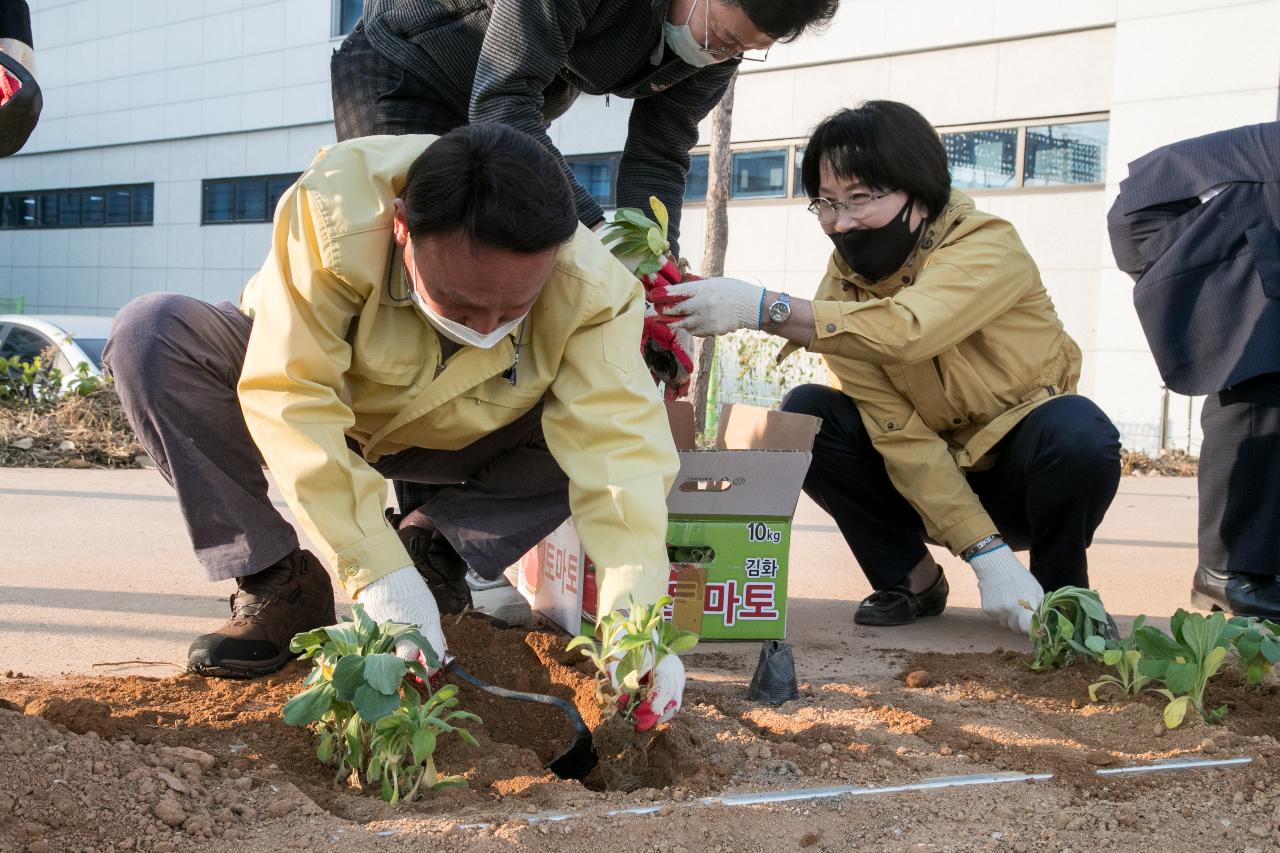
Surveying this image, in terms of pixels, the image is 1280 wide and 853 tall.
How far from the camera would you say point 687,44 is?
2.91 meters

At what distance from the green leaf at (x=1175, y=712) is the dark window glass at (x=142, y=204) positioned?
20429 mm

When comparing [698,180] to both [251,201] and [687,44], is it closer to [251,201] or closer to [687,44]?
[251,201]

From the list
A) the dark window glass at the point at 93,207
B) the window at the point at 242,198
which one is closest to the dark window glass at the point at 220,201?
the window at the point at 242,198

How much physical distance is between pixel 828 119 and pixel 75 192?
857 inches

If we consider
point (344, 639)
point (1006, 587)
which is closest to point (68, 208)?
point (1006, 587)

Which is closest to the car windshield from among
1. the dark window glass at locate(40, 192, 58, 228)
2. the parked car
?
the parked car

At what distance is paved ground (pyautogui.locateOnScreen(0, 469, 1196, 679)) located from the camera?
290cm

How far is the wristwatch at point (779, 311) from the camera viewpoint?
302 cm

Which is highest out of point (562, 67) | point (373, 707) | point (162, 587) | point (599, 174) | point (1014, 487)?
point (599, 174)

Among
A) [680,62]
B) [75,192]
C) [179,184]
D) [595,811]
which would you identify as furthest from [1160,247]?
[75,192]

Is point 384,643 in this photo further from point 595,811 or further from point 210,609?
point 210,609

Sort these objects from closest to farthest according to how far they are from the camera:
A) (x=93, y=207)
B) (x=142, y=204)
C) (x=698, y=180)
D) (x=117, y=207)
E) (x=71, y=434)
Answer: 1. (x=71, y=434)
2. (x=698, y=180)
3. (x=142, y=204)
4. (x=117, y=207)
5. (x=93, y=207)

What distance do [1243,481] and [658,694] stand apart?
216 centimetres

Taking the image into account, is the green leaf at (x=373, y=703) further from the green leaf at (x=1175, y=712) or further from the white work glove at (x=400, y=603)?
the green leaf at (x=1175, y=712)
